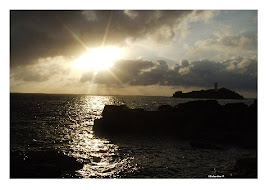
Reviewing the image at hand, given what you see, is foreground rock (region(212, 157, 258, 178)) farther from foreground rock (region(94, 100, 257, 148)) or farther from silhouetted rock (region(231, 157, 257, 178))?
foreground rock (region(94, 100, 257, 148))

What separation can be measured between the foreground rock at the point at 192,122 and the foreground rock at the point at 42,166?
1937 cm

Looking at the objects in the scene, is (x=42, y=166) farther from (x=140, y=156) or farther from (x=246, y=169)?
(x=246, y=169)

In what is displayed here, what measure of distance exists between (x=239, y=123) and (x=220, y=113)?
3042 millimetres

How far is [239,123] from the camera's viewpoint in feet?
113

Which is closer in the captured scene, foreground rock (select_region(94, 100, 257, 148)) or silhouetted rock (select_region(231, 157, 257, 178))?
silhouetted rock (select_region(231, 157, 257, 178))

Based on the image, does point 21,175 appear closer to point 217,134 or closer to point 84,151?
point 84,151

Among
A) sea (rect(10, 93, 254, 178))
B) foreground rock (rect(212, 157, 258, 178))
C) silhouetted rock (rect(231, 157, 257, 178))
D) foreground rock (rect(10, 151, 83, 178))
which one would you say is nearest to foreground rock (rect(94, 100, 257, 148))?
sea (rect(10, 93, 254, 178))

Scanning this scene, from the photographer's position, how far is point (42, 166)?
16125 millimetres

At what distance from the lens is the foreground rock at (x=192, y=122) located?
32.7 m

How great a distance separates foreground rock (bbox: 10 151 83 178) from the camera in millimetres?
14727

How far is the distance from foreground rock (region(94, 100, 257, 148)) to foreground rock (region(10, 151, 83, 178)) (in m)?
19.4

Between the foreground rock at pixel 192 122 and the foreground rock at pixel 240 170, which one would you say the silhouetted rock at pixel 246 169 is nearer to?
the foreground rock at pixel 240 170

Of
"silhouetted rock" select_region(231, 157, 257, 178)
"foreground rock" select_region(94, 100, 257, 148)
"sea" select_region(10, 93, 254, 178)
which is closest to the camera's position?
"silhouetted rock" select_region(231, 157, 257, 178)
